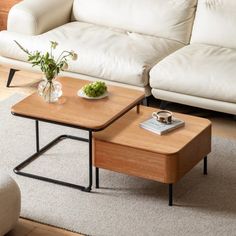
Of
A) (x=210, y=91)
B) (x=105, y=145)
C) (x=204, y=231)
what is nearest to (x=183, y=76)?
(x=210, y=91)

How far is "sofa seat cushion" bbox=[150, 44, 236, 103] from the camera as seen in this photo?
14.9 feet

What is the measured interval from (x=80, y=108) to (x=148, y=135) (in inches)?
17.4

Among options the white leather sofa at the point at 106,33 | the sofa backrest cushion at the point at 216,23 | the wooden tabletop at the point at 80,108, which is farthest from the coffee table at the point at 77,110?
the sofa backrest cushion at the point at 216,23

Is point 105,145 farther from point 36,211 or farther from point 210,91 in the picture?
point 210,91

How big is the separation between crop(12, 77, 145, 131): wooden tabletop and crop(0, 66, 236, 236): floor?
59 cm

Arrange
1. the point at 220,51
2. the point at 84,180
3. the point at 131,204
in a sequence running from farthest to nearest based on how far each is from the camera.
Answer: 1. the point at 220,51
2. the point at 84,180
3. the point at 131,204

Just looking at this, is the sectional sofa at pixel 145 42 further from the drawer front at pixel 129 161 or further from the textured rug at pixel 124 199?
the drawer front at pixel 129 161

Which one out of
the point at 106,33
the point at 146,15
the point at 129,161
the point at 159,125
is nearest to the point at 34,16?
the point at 106,33

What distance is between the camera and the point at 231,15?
5.02 m

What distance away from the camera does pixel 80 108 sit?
410 cm

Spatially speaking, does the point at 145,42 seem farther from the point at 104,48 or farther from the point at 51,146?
the point at 51,146

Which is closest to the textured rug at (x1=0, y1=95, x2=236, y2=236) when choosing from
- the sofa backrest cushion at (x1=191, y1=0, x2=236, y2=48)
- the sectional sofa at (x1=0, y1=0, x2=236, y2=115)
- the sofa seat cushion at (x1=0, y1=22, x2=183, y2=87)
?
the sectional sofa at (x1=0, y1=0, x2=236, y2=115)

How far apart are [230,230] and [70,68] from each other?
77.0 inches

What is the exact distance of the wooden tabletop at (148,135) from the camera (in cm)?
380
